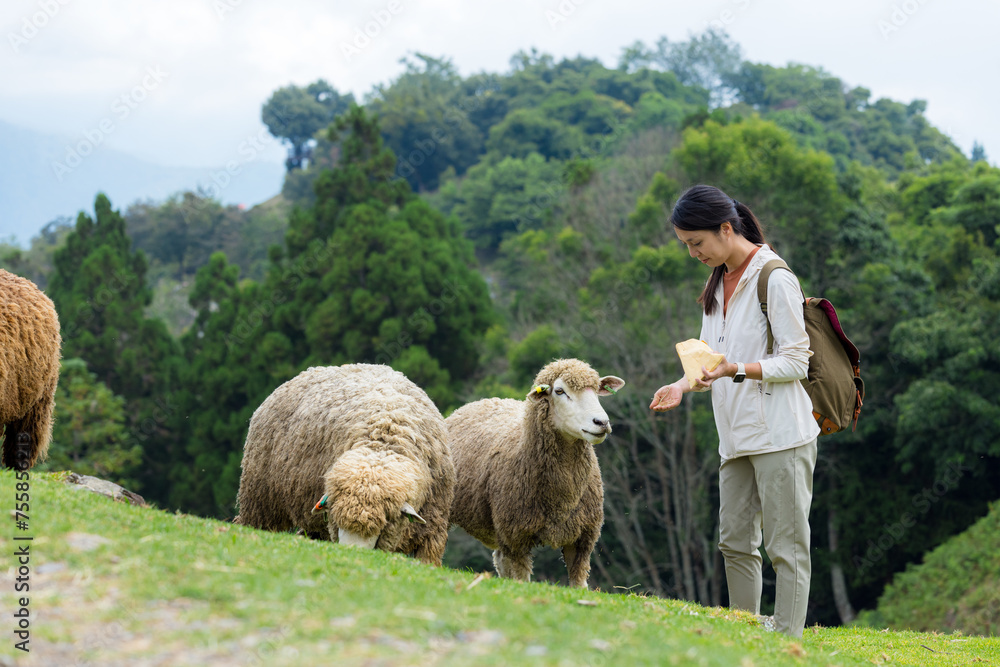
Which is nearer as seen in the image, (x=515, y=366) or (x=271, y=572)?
(x=271, y=572)

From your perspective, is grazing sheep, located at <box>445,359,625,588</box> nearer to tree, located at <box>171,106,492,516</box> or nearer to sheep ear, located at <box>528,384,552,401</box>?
sheep ear, located at <box>528,384,552,401</box>

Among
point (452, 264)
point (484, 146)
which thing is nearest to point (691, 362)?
point (452, 264)

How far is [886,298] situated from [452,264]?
54.3 ft

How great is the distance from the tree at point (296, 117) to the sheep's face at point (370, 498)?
89.6 metres

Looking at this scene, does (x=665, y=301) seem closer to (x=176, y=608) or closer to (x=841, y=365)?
(x=841, y=365)

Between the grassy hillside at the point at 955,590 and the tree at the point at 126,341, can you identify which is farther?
the tree at the point at 126,341

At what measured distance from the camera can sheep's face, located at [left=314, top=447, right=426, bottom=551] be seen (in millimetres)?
6363

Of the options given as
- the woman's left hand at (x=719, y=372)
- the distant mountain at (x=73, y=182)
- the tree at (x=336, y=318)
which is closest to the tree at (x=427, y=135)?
the distant mountain at (x=73, y=182)

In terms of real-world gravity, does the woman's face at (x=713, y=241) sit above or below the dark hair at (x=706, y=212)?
below

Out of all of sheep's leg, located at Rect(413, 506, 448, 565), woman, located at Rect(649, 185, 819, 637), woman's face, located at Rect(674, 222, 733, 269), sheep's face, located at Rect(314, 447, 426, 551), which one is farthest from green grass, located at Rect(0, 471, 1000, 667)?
woman's face, located at Rect(674, 222, 733, 269)

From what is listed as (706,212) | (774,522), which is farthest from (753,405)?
(706,212)

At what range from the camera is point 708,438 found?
27.7m

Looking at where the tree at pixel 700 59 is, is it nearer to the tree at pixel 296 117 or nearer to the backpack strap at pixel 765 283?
the tree at pixel 296 117

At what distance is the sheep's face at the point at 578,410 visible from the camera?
24.6 ft
